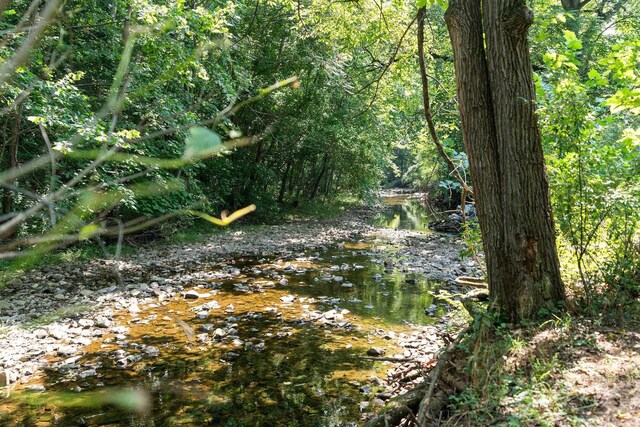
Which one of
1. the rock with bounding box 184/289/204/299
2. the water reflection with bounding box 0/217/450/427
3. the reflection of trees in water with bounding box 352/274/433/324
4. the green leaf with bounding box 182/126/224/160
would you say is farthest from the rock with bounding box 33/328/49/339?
the green leaf with bounding box 182/126/224/160

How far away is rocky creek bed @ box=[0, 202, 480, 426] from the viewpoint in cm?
539

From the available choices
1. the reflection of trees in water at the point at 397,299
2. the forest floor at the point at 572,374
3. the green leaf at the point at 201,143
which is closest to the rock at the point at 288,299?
the reflection of trees in water at the point at 397,299

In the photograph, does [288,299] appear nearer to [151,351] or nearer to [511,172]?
[151,351]

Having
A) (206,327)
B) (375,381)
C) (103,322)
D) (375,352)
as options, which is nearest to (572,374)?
(375,381)

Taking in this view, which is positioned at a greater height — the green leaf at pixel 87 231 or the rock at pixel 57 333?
the green leaf at pixel 87 231

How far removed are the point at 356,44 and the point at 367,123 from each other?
15901 mm

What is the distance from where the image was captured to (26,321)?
7.75 m

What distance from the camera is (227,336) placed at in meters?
7.58

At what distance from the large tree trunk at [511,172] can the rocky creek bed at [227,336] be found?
105cm

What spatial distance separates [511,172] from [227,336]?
5.24 m

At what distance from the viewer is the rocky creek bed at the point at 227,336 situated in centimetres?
539

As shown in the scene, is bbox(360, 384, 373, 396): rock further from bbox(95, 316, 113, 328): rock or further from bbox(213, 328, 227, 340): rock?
bbox(95, 316, 113, 328): rock

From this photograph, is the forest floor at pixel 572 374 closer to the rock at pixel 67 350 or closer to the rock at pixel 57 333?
the rock at pixel 67 350

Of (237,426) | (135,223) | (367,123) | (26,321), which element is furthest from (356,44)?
(367,123)
